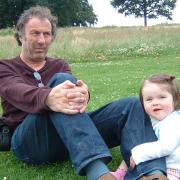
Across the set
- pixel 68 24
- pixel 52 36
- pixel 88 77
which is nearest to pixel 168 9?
pixel 68 24

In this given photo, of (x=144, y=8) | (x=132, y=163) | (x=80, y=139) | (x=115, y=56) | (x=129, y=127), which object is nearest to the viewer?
(x=80, y=139)

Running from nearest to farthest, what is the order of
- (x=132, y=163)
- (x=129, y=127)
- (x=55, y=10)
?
(x=132, y=163) → (x=129, y=127) → (x=55, y=10)

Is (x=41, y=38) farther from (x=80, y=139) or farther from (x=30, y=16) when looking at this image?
(x=80, y=139)

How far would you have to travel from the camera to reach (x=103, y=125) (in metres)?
4.11

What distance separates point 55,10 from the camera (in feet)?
236

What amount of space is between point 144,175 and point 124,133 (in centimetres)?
46

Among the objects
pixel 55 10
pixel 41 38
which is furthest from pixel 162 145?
pixel 55 10

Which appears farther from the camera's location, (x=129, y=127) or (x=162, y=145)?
(x=129, y=127)

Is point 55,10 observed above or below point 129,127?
above

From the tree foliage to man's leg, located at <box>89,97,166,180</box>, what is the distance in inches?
2382

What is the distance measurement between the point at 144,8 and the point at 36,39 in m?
80.3

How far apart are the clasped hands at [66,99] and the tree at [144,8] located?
261 ft

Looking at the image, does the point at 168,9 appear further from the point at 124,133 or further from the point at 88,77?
the point at 124,133

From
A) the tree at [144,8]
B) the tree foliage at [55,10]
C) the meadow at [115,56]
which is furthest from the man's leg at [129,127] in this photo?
the tree at [144,8]
